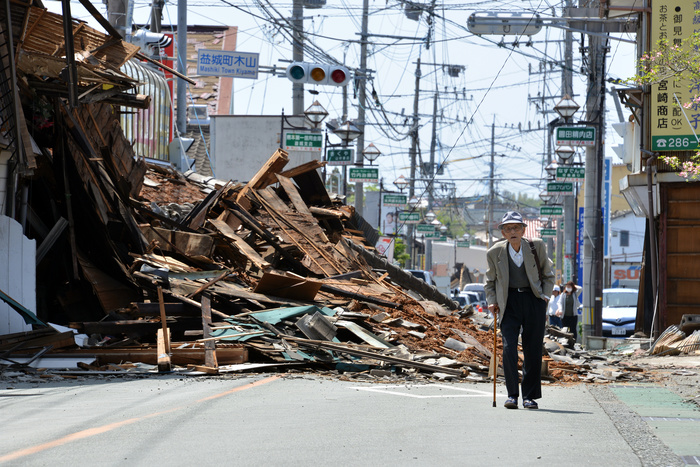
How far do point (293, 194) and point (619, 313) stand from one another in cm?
1198

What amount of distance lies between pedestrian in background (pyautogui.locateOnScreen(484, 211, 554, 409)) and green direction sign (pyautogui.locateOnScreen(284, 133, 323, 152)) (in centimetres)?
2021

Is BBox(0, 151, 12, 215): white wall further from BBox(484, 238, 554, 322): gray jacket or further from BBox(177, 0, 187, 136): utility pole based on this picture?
BBox(177, 0, 187, 136): utility pole

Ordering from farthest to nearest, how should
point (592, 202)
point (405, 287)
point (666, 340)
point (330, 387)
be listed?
point (592, 202) < point (405, 287) < point (666, 340) < point (330, 387)

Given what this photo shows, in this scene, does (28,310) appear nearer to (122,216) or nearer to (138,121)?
(122,216)

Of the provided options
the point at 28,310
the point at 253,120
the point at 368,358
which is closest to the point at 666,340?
the point at 368,358

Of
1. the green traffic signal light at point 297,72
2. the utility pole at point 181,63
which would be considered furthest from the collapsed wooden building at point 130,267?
the utility pole at point 181,63

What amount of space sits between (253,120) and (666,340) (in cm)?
2405

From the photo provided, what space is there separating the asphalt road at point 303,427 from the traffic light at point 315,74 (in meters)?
16.3

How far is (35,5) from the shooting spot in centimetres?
1396

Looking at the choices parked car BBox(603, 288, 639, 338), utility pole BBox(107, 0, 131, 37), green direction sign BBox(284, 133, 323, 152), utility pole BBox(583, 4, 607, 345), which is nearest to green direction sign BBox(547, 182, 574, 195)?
parked car BBox(603, 288, 639, 338)

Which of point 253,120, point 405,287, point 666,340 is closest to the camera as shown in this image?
point 666,340

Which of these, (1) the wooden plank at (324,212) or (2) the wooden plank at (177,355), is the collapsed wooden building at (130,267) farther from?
(1) the wooden plank at (324,212)

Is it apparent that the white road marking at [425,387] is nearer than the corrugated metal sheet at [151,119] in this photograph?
Yes

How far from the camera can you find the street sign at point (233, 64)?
28266 millimetres
